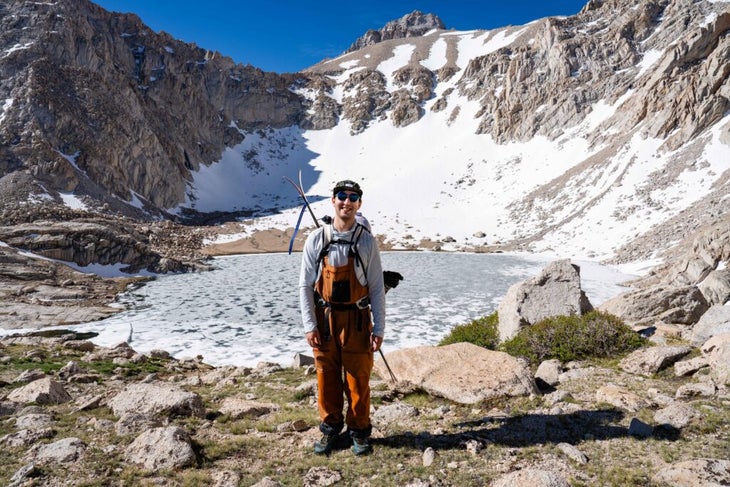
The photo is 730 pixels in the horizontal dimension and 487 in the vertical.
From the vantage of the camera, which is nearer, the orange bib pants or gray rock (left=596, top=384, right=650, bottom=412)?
the orange bib pants

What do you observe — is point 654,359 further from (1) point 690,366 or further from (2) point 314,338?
(2) point 314,338

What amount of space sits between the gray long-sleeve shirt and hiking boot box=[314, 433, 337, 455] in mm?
1304

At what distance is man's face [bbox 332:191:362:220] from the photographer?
464cm

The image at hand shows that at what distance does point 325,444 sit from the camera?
461 cm

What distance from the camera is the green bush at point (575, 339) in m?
8.00

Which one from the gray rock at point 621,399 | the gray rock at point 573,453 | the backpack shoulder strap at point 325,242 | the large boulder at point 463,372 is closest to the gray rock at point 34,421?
the backpack shoulder strap at point 325,242

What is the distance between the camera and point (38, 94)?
53.7 meters

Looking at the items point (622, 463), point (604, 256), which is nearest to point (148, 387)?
point (622, 463)

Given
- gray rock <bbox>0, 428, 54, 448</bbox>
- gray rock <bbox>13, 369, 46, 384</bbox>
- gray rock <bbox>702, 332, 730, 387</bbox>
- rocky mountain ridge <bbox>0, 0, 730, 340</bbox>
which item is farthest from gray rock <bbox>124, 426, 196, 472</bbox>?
rocky mountain ridge <bbox>0, 0, 730, 340</bbox>

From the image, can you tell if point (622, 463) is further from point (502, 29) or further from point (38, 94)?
point (502, 29)

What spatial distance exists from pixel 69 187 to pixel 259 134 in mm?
67600

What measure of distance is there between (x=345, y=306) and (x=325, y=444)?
65.1 inches

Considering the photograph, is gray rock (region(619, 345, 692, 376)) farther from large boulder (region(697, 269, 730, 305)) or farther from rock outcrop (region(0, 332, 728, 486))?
large boulder (region(697, 269, 730, 305))

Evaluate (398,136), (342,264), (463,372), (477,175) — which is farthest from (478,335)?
(398,136)
